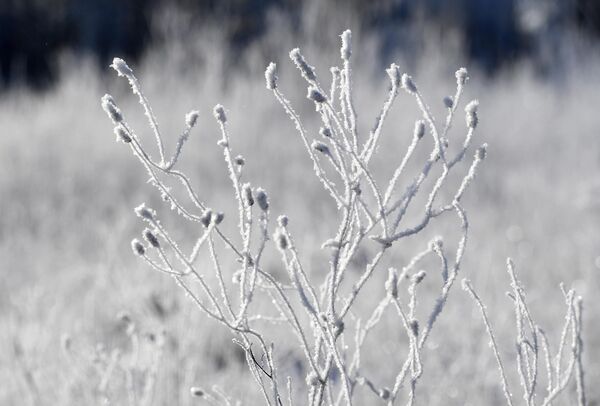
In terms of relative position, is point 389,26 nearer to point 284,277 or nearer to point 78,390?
Answer: point 284,277

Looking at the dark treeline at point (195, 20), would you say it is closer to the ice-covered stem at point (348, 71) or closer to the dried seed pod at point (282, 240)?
the ice-covered stem at point (348, 71)

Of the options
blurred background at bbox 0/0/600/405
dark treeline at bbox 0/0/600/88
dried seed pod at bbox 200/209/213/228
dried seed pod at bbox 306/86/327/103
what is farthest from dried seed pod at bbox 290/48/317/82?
dark treeline at bbox 0/0/600/88

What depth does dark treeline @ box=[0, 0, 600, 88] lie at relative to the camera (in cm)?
1177

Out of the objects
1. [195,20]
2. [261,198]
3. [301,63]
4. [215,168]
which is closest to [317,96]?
[301,63]

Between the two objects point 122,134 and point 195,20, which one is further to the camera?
point 195,20

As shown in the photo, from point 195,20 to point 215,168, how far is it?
5779 millimetres

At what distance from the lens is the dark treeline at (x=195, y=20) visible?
11773mm

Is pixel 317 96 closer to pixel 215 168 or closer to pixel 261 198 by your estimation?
pixel 261 198

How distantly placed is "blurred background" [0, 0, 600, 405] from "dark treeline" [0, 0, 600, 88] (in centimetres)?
4

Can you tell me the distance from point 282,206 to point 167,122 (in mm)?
2403

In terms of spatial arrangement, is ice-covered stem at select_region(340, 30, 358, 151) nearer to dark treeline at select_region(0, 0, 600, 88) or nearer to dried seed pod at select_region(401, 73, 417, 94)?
dried seed pod at select_region(401, 73, 417, 94)

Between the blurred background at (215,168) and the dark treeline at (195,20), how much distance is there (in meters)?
0.04

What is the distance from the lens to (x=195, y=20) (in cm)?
1106

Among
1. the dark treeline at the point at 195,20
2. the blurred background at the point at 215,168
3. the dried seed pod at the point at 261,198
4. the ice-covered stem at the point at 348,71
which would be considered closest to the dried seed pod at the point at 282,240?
the dried seed pod at the point at 261,198
